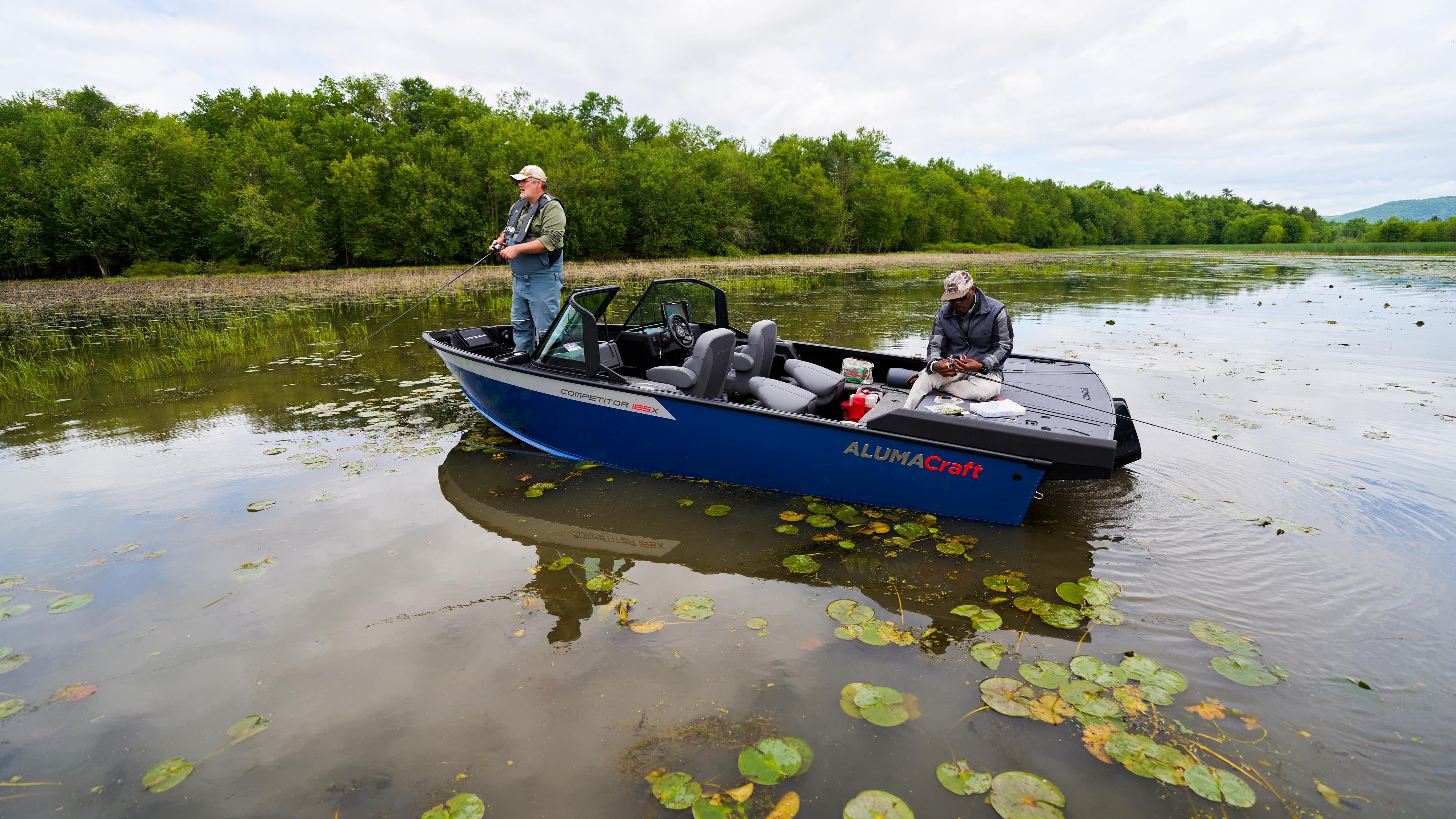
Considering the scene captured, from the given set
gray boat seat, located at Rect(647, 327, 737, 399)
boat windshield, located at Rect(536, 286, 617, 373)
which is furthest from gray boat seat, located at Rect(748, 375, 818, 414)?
boat windshield, located at Rect(536, 286, 617, 373)

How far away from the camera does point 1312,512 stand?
418 centimetres

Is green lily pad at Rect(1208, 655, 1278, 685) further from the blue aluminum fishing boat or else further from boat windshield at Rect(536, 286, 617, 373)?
boat windshield at Rect(536, 286, 617, 373)

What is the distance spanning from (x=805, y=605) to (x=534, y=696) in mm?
1429

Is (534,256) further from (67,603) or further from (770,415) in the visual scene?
(67,603)

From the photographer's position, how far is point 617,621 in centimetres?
325

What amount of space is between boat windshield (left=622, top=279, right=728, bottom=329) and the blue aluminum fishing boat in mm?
17

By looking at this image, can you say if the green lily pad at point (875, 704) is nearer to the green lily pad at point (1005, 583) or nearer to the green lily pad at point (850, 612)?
the green lily pad at point (850, 612)

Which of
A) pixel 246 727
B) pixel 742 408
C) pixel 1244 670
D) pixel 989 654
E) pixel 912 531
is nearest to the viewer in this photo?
pixel 246 727

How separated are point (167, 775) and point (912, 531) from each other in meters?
3.77

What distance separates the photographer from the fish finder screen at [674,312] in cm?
596

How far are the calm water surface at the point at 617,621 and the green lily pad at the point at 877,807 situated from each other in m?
0.04

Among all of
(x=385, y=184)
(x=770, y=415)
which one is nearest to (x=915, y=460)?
(x=770, y=415)

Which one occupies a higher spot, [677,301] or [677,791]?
[677,301]

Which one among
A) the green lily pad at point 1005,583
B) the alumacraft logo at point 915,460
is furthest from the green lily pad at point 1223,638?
the alumacraft logo at point 915,460
